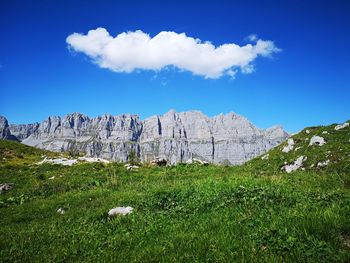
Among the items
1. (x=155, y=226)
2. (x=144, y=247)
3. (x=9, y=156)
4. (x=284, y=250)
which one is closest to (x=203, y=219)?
(x=155, y=226)

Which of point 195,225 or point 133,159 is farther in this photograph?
point 133,159

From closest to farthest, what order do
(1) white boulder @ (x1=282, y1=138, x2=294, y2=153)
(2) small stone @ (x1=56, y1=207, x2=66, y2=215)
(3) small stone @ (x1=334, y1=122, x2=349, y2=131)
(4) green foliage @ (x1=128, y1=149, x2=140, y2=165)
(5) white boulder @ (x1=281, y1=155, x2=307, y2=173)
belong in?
(2) small stone @ (x1=56, y1=207, x2=66, y2=215), (5) white boulder @ (x1=281, y1=155, x2=307, y2=173), (3) small stone @ (x1=334, y1=122, x2=349, y2=131), (1) white boulder @ (x1=282, y1=138, x2=294, y2=153), (4) green foliage @ (x1=128, y1=149, x2=140, y2=165)

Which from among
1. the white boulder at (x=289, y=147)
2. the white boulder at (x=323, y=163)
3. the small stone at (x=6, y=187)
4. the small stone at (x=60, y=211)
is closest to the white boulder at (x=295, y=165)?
the white boulder at (x=323, y=163)

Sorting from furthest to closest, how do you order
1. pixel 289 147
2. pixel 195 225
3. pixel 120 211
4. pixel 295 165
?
pixel 289 147
pixel 295 165
pixel 120 211
pixel 195 225

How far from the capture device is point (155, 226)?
39.4 feet

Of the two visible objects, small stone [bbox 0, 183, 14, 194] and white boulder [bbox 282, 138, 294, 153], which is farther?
white boulder [bbox 282, 138, 294, 153]

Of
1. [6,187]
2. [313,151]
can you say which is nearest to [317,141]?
[313,151]

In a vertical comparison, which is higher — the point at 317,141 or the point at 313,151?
the point at 317,141

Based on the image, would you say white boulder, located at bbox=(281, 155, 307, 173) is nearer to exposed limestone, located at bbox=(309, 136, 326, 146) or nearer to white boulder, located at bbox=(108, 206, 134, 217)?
exposed limestone, located at bbox=(309, 136, 326, 146)

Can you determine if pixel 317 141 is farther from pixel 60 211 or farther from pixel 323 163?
pixel 60 211

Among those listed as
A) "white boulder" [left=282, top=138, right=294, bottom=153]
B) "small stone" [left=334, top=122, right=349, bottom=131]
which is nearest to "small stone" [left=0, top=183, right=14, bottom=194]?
"white boulder" [left=282, top=138, right=294, bottom=153]

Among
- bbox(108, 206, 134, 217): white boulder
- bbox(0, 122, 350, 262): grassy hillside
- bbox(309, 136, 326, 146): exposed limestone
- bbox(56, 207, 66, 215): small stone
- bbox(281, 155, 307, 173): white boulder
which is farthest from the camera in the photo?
bbox(309, 136, 326, 146): exposed limestone

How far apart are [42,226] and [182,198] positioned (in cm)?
670

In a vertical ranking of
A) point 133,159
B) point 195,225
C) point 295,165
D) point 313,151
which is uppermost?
point 313,151
